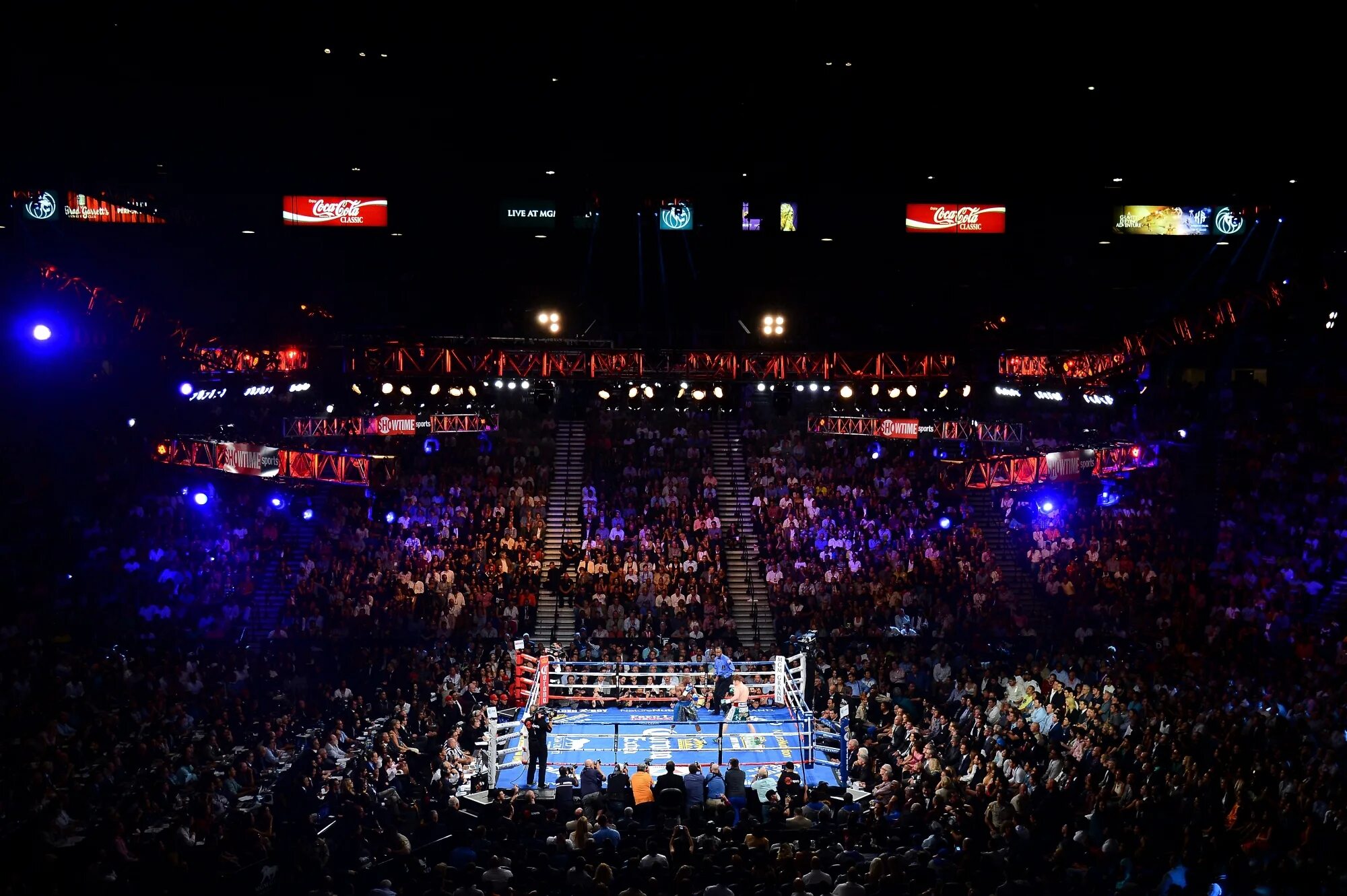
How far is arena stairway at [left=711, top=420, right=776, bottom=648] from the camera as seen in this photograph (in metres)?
28.7

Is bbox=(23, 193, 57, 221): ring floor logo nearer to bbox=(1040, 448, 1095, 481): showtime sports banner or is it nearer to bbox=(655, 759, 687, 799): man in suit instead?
bbox=(655, 759, 687, 799): man in suit

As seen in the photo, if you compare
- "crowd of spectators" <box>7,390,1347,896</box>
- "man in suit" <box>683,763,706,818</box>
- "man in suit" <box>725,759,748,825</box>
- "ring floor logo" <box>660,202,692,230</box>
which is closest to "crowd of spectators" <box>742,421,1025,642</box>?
"crowd of spectators" <box>7,390,1347,896</box>

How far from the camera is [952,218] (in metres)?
24.0

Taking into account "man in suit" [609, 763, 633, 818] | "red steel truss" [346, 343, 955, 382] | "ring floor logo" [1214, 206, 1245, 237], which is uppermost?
"ring floor logo" [1214, 206, 1245, 237]

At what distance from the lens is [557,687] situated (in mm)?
23781

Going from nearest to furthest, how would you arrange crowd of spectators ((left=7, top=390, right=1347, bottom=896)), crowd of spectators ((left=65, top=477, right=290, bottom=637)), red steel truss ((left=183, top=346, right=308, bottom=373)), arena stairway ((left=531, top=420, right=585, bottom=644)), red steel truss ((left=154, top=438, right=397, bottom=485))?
crowd of spectators ((left=7, top=390, right=1347, bottom=896))
red steel truss ((left=154, top=438, right=397, bottom=485))
red steel truss ((left=183, top=346, right=308, bottom=373))
crowd of spectators ((left=65, top=477, right=290, bottom=637))
arena stairway ((left=531, top=420, right=585, bottom=644))

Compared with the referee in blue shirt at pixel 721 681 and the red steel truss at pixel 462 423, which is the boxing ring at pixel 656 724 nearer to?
the referee in blue shirt at pixel 721 681

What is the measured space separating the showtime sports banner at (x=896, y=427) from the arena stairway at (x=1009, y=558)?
621 centimetres

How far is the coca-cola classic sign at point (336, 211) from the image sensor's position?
22.5 meters

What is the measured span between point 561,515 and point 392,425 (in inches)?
281

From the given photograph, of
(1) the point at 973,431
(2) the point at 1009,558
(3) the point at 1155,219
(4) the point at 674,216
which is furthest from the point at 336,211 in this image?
(2) the point at 1009,558

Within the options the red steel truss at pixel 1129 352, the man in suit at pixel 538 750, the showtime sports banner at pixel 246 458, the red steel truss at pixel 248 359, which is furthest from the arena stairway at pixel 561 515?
the red steel truss at pixel 1129 352

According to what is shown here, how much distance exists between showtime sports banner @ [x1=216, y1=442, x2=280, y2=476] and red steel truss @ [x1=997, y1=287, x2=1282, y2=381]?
53.1 ft

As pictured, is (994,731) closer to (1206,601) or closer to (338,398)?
(1206,601)
